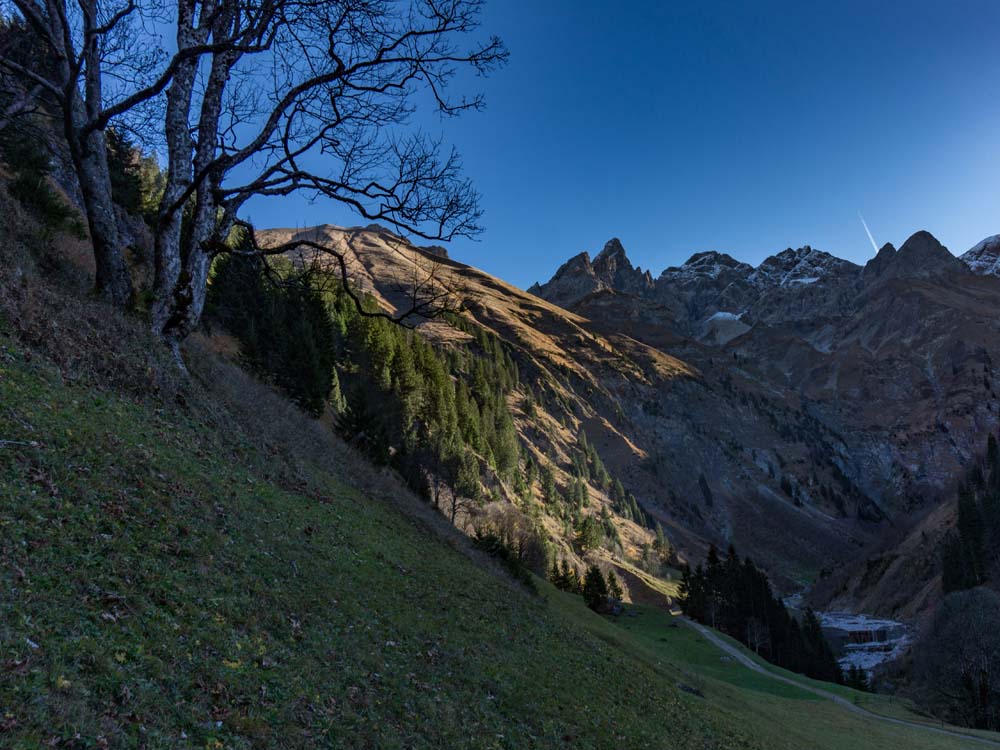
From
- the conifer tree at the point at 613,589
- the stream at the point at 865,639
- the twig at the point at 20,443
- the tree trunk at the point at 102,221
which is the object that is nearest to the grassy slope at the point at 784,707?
the conifer tree at the point at 613,589

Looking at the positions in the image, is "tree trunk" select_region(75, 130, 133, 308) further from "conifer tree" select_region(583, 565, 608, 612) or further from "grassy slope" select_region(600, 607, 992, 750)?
"conifer tree" select_region(583, 565, 608, 612)

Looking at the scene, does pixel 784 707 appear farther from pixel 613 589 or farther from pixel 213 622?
pixel 213 622

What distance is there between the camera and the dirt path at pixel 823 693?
A: 34.6 metres

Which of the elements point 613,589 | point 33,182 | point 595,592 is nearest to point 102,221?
point 33,182

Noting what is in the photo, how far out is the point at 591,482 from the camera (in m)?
130

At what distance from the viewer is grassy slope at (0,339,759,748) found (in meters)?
4.82

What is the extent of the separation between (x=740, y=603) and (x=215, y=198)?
88.1 m

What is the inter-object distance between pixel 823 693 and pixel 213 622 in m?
53.8

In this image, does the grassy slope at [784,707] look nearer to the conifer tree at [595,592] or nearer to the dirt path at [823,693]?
→ the dirt path at [823,693]

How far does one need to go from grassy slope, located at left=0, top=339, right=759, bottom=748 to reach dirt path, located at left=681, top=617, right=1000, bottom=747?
3478 centimetres

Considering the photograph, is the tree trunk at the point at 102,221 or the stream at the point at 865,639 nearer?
the tree trunk at the point at 102,221

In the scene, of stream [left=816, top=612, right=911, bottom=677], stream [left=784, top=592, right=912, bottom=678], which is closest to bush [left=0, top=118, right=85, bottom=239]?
stream [left=816, top=612, right=911, bottom=677]

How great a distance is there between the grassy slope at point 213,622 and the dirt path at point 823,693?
34777mm

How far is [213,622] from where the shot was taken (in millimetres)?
6648
